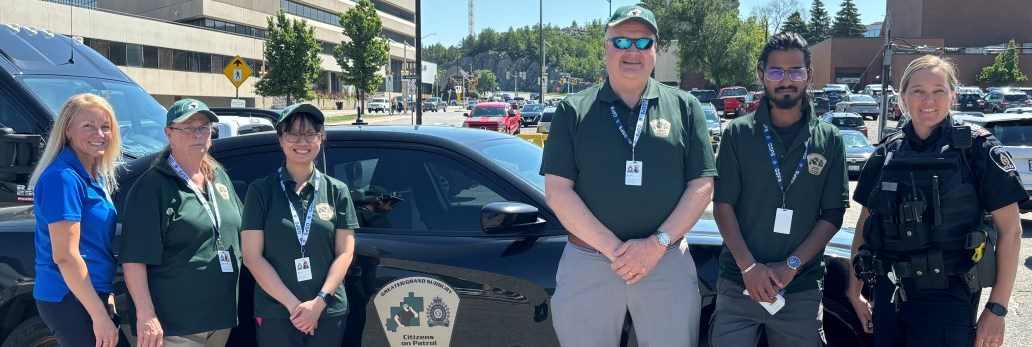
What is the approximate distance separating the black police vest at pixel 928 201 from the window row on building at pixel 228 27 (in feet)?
182

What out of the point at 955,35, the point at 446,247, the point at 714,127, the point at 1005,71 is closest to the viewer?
the point at 446,247

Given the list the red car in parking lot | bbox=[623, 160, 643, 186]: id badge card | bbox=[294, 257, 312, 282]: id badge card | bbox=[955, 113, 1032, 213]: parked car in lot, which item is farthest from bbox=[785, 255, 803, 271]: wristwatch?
the red car in parking lot

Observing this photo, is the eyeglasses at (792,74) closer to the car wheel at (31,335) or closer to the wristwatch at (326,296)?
the wristwatch at (326,296)

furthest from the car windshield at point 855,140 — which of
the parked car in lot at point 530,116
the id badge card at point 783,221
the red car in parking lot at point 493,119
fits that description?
the parked car in lot at point 530,116

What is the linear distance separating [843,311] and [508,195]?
5.04ft

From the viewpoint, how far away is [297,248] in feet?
9.80

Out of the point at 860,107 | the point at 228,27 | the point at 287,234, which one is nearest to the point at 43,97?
the point at 287,234

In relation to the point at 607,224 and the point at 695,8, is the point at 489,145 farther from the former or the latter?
the point at 695,8

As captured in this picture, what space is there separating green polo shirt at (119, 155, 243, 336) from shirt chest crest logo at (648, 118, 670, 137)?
1.73m

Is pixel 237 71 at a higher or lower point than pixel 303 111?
higher

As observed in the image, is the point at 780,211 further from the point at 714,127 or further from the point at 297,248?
the point at 714,127

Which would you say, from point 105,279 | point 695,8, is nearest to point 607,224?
point 105,279

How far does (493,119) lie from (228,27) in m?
35.6

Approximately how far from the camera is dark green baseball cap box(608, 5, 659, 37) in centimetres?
272
